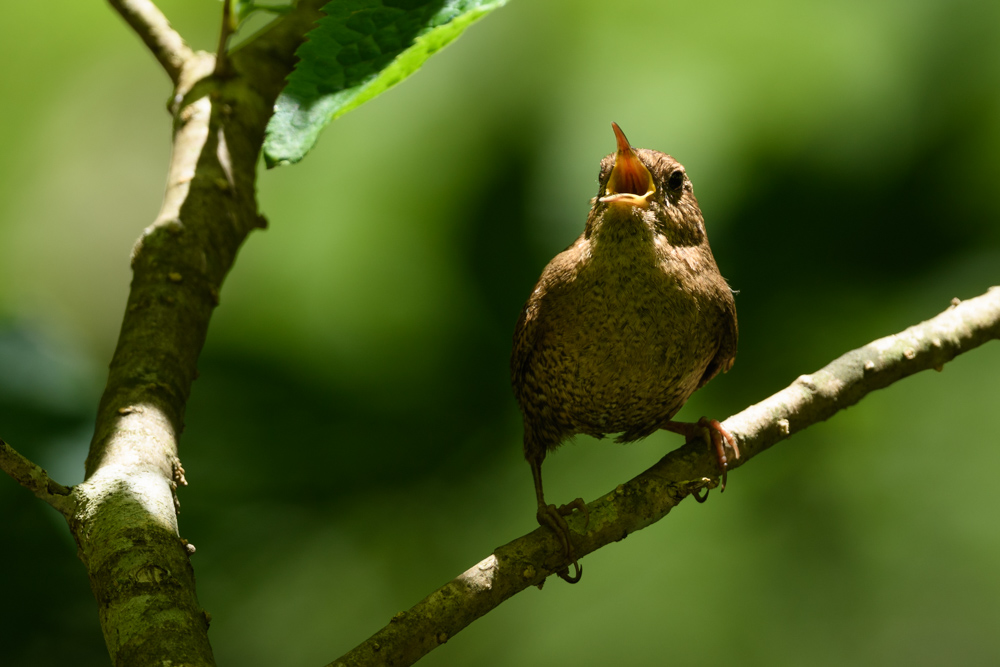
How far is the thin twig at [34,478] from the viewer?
1131mm

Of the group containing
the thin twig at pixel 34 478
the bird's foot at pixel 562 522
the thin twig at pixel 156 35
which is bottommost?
the bird's foot at pixel 562 522

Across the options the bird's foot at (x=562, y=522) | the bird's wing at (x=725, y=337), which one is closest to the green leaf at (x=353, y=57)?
the bird's foot at (x=562, y=522)

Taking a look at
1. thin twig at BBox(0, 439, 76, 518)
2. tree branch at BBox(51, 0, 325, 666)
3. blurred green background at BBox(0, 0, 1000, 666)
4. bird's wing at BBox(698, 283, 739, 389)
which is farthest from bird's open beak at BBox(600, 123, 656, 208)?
blurred green background at BBox(0, 0, 1000, 666)

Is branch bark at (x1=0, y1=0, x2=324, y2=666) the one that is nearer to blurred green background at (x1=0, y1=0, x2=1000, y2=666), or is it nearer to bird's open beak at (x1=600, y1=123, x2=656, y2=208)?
bird's open beak at (x1=600, y1=123, x2=656, y2=208)

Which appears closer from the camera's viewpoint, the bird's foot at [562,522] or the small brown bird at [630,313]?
the bird's foot at [562,522]

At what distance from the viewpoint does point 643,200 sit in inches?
65.8

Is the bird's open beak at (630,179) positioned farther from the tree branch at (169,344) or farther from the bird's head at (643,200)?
the tree branch at (169,344)

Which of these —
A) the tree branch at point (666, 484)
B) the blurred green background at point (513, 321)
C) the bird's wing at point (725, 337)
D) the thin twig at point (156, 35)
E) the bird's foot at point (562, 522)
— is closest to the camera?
the tree branch at point (666, 484)

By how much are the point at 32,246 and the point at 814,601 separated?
3.68 metres

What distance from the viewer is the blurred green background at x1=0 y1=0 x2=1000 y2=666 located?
3.14 metres

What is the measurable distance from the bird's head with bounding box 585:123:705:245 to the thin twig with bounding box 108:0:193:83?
1.19 meters

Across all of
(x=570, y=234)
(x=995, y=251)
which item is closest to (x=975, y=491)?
(x=995, y=251)

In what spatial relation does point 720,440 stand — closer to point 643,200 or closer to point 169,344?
point 643,200

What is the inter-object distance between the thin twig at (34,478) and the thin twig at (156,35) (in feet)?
4.35
